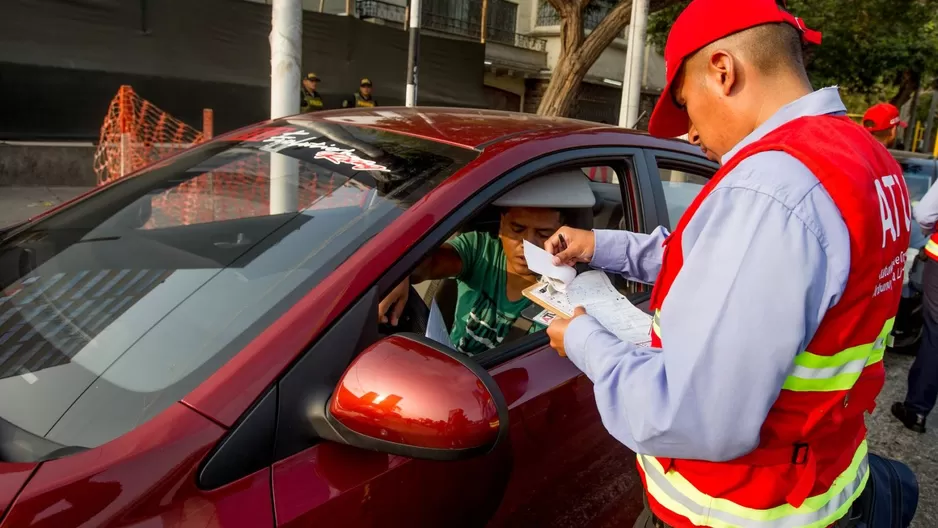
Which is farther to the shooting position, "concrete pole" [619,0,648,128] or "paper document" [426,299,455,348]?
"concrete pole" [619,0,648,128]

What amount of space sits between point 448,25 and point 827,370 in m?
18.8

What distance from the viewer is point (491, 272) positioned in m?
2.45

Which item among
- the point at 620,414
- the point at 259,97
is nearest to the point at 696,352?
the point at 620,414

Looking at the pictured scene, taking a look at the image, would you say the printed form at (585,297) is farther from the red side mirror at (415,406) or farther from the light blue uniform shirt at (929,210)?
the light blue uniform shirt at (929,210)

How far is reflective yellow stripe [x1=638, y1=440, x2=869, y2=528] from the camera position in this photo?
4.14 ft

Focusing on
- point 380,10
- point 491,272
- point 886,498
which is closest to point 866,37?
point 380,10

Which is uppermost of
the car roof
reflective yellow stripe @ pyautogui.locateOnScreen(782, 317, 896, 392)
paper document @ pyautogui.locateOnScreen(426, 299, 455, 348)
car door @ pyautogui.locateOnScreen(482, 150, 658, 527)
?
the car roof

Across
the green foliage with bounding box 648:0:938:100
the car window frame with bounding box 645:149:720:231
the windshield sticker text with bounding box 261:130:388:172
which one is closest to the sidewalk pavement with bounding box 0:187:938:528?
the car window frame with bounding box 645:149:720:231

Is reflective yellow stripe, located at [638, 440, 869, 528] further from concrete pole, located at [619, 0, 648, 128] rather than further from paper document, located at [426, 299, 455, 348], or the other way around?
concrete pole, located at [619, 0, 648, 128]

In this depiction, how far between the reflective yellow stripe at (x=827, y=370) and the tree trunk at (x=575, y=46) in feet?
30.8

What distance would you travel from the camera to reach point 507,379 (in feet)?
5.52

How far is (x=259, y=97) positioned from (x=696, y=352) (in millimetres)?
13184

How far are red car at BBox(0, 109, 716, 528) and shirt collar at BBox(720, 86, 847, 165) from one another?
0.65 metres

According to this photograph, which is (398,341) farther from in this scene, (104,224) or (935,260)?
(935,260)
